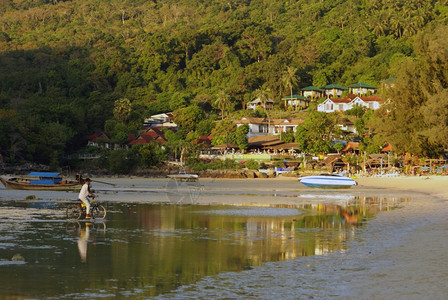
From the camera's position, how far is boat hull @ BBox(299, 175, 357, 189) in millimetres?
47812

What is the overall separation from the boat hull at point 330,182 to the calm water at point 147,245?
19730 mm

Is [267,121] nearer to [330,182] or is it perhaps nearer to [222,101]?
[222,101]

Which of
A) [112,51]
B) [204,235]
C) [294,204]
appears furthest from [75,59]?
[204,235]

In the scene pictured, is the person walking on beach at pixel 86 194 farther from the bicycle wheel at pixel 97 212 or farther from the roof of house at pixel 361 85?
the roof of house at pixel 361 85

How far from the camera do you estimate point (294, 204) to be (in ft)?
105

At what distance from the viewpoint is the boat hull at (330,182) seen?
4781 cm

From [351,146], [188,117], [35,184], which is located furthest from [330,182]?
[188,117]

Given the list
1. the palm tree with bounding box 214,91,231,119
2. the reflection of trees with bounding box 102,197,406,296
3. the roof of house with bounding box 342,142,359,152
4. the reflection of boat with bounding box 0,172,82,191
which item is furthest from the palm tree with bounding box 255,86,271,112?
the reflection of trees with bounding box 102,197,406,296

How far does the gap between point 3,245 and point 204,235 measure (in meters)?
6.26

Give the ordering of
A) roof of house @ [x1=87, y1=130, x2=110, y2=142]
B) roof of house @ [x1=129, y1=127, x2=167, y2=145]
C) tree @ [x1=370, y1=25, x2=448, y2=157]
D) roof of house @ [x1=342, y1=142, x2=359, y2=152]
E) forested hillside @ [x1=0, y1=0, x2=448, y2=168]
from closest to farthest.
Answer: tree @ [x1=370, y1=25, x2=448, y2=157] → roof of house @ [x1=342, y1=142, x2=359, y2=152] → roof of house @ [x1=129, y1=127, x2=167, y2=145] → forested hillside @ [x1=0, y1=0, x2=448, y2=168] → roof of house @ [x1=87, y1=130, x2=110, y2=142]

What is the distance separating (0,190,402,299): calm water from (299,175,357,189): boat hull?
777 inches

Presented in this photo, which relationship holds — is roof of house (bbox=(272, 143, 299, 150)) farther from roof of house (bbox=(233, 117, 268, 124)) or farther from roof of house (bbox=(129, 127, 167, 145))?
roof of house (bbox=(129, 127, 167, 145))

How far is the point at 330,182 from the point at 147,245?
3344cm

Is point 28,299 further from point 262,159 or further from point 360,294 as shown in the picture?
point 262,159
